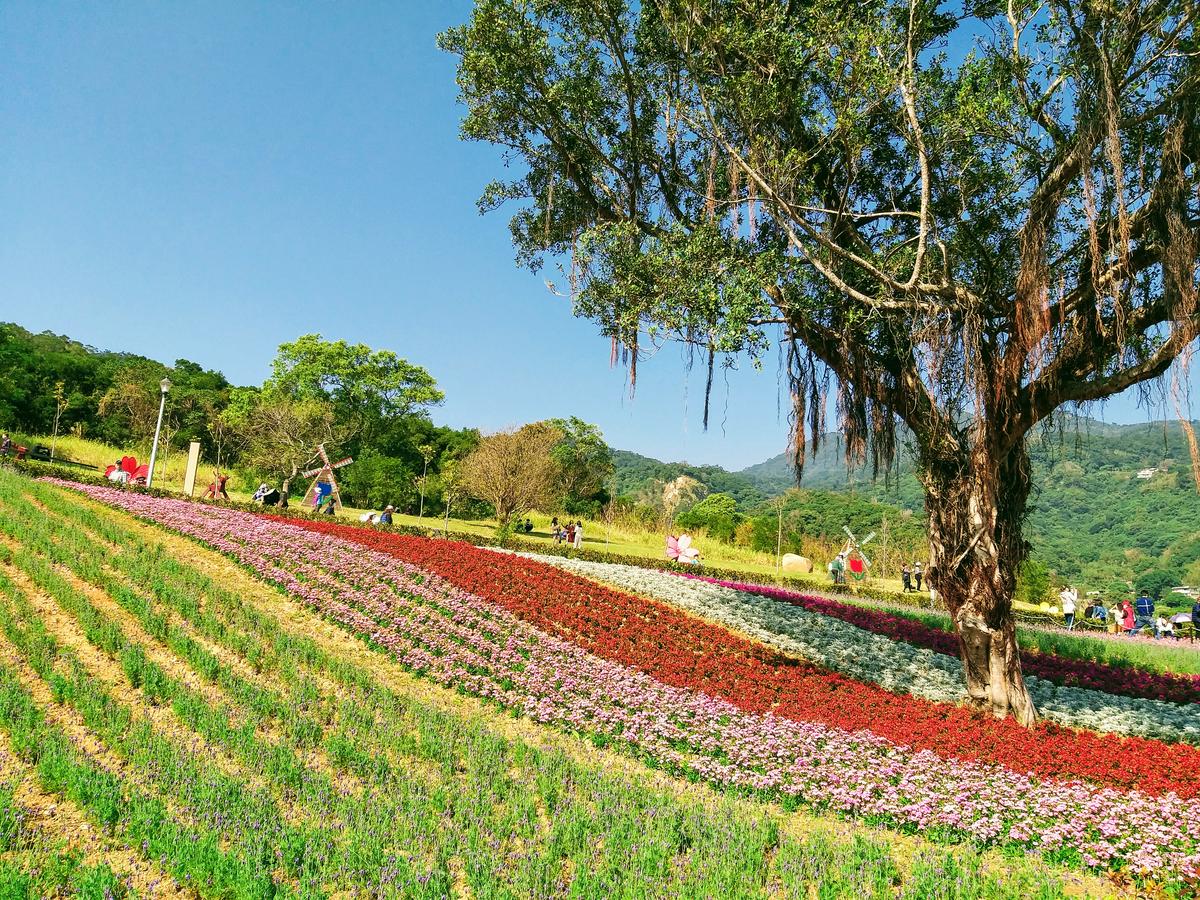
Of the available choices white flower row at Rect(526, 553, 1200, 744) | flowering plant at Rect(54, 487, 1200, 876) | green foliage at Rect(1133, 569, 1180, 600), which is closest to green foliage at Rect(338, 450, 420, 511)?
white flower row at Rect(526, 553, 1200, 744)

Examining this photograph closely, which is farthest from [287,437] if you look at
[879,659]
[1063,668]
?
[1063,668]

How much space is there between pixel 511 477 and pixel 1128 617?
2426 centimetres

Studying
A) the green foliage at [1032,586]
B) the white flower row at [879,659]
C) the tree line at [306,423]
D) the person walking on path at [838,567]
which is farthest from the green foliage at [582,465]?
the white flower row at [879,659]

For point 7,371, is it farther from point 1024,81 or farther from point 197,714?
point 1024,81

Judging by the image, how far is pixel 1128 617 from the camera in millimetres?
23359

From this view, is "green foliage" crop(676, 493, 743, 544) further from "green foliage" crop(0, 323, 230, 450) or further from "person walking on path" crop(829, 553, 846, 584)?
"green foliage" crop(0, 323, 230, 450)

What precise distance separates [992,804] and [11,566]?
40.1 ft

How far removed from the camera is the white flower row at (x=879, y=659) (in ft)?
28.3

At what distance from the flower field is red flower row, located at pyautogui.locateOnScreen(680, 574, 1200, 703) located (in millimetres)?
3357

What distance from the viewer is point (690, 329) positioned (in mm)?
8812

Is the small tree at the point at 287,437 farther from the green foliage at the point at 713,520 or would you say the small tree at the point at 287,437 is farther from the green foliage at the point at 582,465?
the green foliage at the point at 713,520

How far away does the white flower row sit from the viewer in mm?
8625

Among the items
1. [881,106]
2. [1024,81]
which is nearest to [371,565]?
[881,106]

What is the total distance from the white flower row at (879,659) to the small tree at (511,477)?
14.2m
